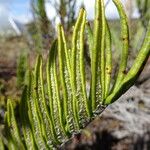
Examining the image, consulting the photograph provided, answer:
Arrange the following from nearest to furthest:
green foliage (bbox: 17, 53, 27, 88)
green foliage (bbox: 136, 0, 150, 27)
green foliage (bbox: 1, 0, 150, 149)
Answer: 1. green foliage (bbox: 1, 0, 150, 149)
2. green foliage (bbox: 17, 53, 27, 88)
3. green foliage (bbox: 136, 0, 150, 27)

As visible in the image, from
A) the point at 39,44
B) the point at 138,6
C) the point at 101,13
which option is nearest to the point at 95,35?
the point at 101,13

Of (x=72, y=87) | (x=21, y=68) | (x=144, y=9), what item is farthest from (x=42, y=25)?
(x=72, y=87)

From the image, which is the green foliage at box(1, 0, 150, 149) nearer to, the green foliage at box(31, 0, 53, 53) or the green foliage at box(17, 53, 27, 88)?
the green foliage at box(17, 53, 27, 88)

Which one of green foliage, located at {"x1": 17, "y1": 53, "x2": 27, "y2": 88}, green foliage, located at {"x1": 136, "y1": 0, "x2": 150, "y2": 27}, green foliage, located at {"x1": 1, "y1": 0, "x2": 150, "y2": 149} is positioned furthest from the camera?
green foliage, located at {"x1": 136, "y1": 0, "x2": 150, "y2": 27}

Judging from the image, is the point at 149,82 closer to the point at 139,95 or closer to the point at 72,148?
the point at 139,95

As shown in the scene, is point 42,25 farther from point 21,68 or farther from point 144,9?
point 144,9

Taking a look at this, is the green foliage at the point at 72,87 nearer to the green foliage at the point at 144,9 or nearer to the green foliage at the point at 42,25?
the green foliage at the point at 42,25

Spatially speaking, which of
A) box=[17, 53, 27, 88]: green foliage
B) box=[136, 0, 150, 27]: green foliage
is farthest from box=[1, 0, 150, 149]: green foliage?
box=[136, 0, 150, 27]: green foliage

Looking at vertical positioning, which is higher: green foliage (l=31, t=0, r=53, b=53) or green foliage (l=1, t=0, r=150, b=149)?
green foliage (l=1, t=0, r=150, b=149)
